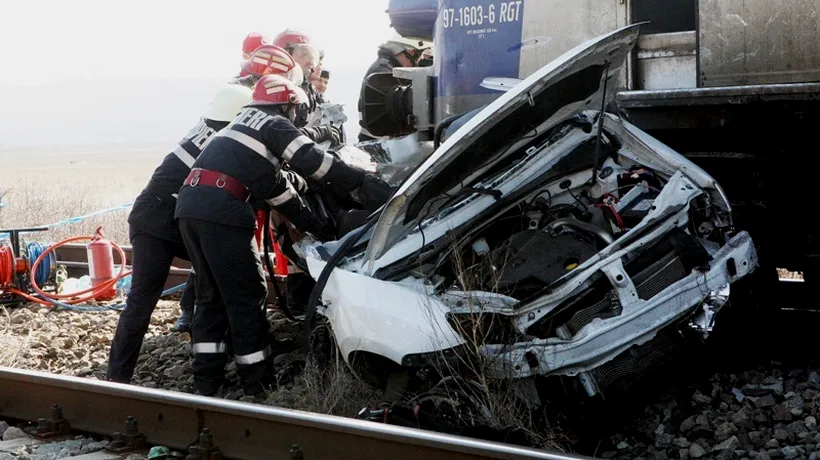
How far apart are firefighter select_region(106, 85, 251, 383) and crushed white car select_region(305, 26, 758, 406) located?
1.49 metres

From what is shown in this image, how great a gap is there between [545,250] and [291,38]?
389 cm

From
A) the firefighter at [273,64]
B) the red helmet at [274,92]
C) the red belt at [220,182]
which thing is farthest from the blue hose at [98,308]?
the red helmet at [274,92]

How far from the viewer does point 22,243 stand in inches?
411

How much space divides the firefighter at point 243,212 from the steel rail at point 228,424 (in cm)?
119

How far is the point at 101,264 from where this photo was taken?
32.1 feet

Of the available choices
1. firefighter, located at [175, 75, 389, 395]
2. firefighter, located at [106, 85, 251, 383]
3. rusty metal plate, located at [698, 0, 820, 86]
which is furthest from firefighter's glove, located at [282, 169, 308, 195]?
rusty metal plate, located at [698, 0, 820, 86]

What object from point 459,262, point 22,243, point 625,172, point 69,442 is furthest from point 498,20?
point 22,243

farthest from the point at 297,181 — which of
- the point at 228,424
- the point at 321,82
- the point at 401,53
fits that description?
the point at 401,53

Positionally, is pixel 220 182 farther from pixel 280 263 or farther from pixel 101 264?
pixel 101 264

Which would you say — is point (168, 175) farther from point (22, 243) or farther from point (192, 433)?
point (22, 243)

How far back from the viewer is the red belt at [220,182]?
656cm

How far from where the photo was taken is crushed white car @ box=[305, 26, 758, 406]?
5090 mm

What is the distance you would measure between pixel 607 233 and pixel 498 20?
2.89m

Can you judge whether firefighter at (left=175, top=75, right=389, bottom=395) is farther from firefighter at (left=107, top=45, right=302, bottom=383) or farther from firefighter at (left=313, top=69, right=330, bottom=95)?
firefighter at (left=313, top=69, right=330, bottom=95)
